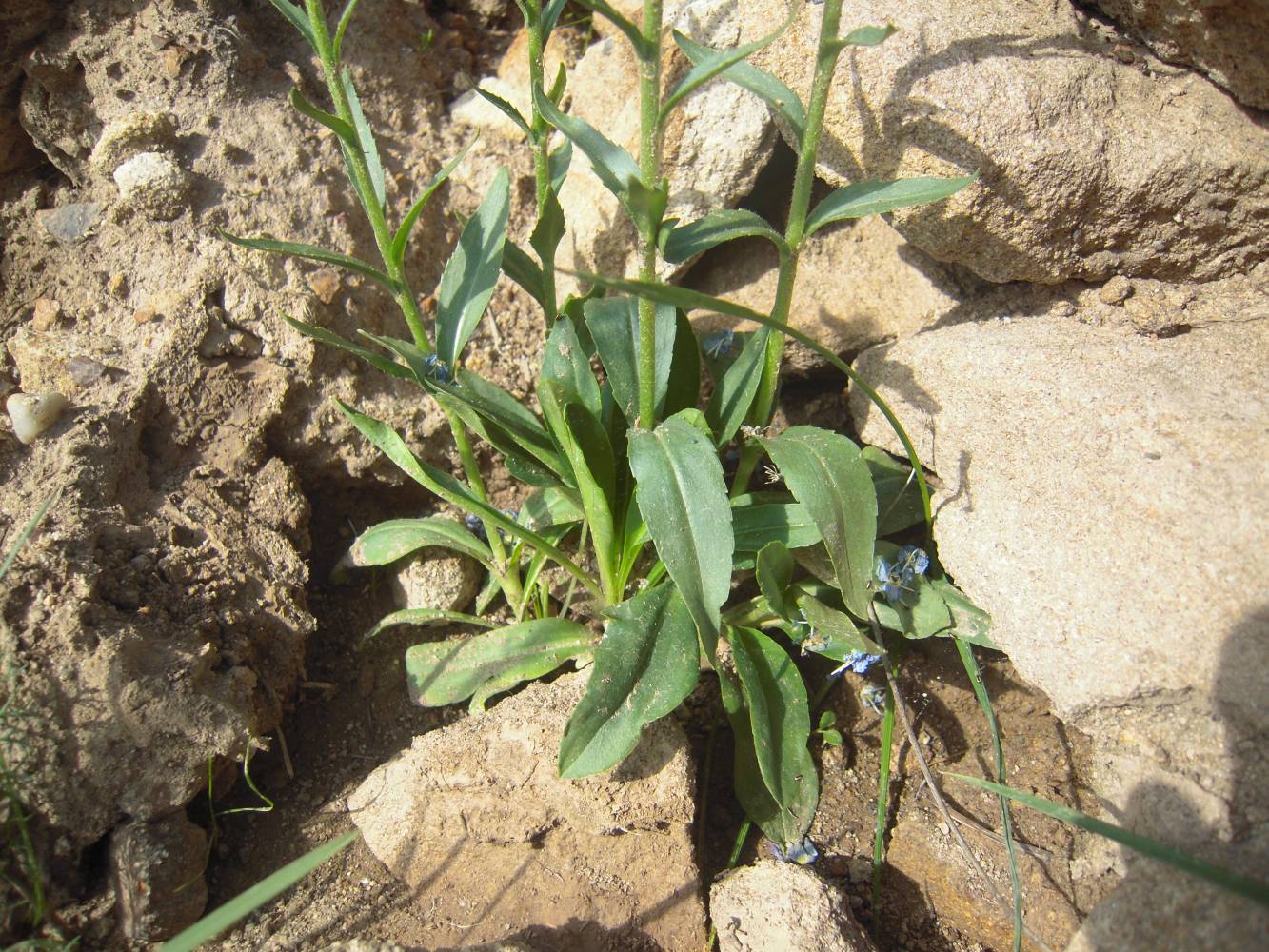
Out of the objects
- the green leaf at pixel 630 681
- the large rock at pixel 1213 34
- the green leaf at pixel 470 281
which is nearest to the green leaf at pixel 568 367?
the green leaf at pixel 470 281

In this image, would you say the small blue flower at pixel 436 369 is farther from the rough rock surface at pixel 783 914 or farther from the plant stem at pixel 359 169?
the rough rock surface at pixel 783 914

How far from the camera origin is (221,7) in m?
2.57

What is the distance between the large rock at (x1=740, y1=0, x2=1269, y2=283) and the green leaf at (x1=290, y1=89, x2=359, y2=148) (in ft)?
3.73

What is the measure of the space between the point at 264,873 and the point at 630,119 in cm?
222

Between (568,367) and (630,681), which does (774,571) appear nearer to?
(630,681)

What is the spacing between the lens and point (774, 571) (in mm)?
1959

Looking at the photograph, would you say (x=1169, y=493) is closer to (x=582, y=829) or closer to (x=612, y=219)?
(x=582, y=829)

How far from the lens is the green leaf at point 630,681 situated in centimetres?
182

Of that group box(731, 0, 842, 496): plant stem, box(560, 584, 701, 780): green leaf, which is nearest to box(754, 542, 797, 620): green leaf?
box(560, 584, 701, 780): green leaf

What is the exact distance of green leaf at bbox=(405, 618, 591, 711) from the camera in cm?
226

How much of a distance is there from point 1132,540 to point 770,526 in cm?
78

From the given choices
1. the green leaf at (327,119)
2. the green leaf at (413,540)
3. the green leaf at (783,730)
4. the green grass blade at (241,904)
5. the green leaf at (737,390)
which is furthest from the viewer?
the green leaf at (413,540)

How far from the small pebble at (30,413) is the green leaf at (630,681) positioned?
1.55 meters

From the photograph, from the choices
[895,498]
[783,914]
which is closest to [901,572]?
[895,498]
